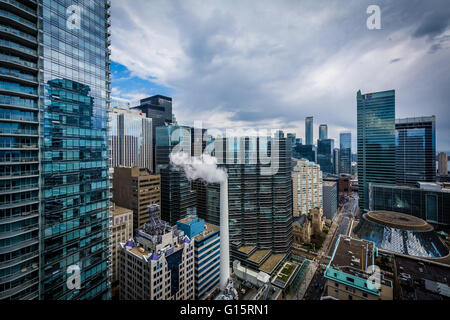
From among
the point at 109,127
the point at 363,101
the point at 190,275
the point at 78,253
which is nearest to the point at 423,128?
the point at 363,101

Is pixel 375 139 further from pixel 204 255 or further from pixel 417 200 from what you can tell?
pixel 204 255

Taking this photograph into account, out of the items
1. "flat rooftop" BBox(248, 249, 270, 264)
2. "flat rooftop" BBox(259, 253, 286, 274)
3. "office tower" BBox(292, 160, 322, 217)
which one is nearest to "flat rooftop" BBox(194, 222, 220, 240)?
"flat rooftop" BBox(248, 249, 270, 264)

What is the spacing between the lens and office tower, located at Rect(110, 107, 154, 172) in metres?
58.6

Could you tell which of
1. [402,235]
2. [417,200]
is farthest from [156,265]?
[417,200]

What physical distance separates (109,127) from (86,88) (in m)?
3.18

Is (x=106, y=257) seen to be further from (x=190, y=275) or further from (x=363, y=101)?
(x=363, y=101)

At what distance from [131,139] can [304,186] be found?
5334cm

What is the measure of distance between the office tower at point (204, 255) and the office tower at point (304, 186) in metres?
27.2

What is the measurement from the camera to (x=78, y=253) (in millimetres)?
13648

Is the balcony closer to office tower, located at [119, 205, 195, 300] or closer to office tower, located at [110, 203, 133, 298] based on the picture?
office tower, located at [119, 205, 195, 300]

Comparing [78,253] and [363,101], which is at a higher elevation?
[363,101]

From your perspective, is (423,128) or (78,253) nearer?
(78,253)

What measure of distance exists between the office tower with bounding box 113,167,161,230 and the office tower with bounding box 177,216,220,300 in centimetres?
1299

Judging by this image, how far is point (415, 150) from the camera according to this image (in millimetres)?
51062
